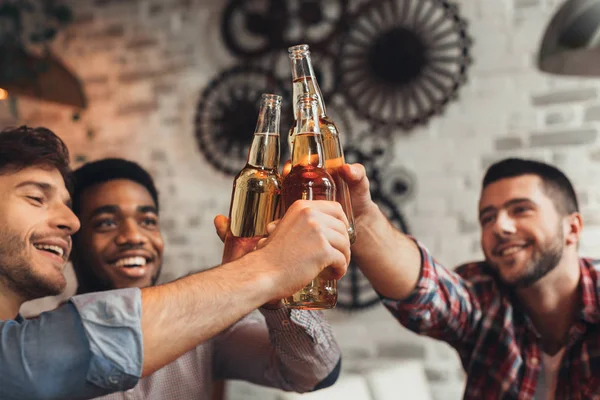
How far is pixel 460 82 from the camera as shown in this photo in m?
2.70

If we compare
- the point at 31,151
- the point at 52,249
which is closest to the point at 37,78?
the point at 31,151

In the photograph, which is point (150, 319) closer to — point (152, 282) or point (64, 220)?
point (64, 220)

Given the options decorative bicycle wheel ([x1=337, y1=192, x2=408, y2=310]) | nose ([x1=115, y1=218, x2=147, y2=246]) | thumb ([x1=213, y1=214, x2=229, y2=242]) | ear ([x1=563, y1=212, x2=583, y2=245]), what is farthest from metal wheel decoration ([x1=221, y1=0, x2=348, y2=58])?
thumb ([x1=213, y1=214, x2=229, y2=242])

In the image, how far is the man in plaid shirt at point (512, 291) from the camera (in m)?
1.34

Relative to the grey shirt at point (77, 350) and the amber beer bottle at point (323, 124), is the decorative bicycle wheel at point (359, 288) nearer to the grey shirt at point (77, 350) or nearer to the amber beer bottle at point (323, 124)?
the amber beer bottle at point (323, 124)

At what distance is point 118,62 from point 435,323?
2.59m

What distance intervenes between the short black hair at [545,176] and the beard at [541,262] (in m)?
0.09

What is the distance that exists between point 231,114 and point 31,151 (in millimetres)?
1990

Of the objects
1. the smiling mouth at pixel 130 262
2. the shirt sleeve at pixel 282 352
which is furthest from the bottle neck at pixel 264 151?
the smiling mouth at pixel 130 262

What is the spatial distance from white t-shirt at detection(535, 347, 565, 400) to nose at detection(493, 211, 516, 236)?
0.97ft

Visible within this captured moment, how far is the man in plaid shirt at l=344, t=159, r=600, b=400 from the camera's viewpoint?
1337mm

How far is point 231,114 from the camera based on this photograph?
3127 mm

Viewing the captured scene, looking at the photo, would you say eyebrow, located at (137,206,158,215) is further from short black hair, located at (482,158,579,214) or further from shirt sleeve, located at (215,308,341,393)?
short black hair, located at (482,158,579,214)

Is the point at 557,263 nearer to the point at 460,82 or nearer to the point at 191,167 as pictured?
the point at 460,82
